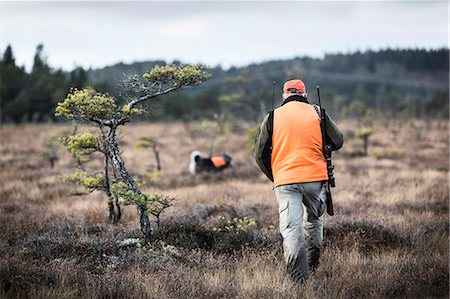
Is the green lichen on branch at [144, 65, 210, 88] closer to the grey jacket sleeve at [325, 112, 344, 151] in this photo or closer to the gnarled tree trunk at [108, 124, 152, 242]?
the gnarled tree trunk at [108, 124, 152, 242]

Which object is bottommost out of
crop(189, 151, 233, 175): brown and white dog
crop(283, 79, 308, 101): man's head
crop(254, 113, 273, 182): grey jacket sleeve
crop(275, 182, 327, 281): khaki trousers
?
crop(189, 151, 233, 175): brown and white dog

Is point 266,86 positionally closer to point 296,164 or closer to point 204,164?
point 204,164

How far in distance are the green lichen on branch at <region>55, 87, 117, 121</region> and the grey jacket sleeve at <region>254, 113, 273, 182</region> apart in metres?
2.06

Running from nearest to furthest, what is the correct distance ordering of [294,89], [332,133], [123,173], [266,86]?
[332,133] < [294,89] < [123,173] < [266,86]

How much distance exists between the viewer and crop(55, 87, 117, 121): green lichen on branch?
17.6 feet

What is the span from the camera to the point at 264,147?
4.70m

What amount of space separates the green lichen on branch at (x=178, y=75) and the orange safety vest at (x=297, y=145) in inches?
60.4

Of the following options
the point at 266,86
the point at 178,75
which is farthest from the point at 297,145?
the point at 266,86

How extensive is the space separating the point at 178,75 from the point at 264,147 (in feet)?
5.61

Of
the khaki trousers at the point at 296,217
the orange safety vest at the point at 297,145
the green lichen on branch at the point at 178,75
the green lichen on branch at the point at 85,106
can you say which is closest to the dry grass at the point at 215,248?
the khaki trousers at the point at 296,217

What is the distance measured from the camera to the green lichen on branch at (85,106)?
536 cm

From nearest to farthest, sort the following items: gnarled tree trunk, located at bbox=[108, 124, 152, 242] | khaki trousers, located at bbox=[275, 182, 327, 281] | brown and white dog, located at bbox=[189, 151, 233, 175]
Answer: khaki trousers, located at bbox=[275, 182, 327, 281] → gnarled tree trunk, located at bbox=[108, 124, 152, 242] → brown and white dog, located at bbox=[189, 151, 233, 175]

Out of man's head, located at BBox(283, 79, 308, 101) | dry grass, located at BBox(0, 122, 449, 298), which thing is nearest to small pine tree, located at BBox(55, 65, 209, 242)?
dry grass, located at BBox(0, 122, 449, 298)

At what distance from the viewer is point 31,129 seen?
31.7m
